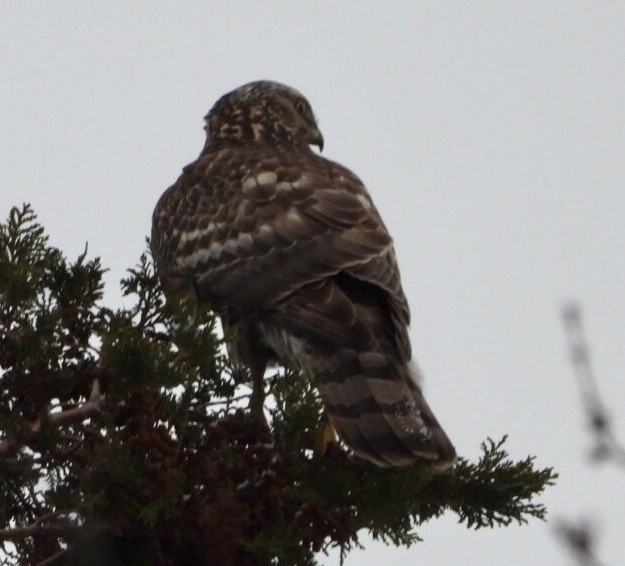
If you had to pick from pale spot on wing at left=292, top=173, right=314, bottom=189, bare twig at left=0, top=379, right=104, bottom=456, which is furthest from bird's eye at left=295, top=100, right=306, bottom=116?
bare twig at left=0, top=379, right=104, bottom=456

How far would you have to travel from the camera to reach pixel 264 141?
7.67 metres

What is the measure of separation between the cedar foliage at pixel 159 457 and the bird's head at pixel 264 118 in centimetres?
318

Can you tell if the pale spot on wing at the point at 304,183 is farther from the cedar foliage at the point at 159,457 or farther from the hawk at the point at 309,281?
the cedar foliage at the point at 159,457

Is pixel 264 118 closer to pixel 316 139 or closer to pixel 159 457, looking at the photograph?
pixel 316 139

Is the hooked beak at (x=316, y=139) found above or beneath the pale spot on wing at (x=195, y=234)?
above

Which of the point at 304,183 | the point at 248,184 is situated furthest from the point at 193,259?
the point at 304,183

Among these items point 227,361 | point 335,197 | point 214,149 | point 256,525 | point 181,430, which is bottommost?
point 256,525

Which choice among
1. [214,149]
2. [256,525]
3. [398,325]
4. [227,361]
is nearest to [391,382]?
[398,325]

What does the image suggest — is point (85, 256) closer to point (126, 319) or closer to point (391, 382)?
point (126, 319)

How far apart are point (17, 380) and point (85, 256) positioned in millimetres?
758

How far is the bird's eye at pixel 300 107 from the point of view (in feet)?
26.3

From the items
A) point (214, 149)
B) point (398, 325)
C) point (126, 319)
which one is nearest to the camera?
point (126, 319)

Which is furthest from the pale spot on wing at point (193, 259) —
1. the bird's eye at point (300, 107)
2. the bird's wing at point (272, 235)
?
the bird's eye at point (300, 107)

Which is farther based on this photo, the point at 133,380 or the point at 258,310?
the point at 258,310
